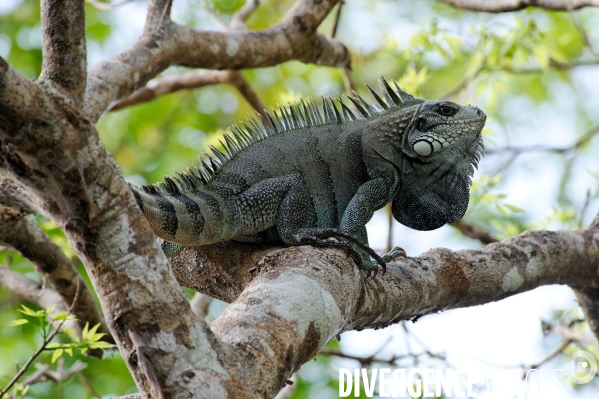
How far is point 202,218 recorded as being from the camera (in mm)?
4098

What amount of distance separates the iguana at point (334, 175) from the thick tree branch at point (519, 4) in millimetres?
1613

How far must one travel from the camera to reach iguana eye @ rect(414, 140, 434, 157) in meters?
4.95

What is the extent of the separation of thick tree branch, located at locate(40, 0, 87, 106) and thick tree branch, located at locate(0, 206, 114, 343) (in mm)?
2355

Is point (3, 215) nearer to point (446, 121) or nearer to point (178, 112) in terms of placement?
point (446, 121)

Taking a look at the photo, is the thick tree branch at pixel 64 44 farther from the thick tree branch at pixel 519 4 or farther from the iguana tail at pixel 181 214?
the thick tree branch at pixel 519 4

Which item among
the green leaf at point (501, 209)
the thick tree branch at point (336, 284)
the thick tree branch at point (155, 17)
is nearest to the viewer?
the thick tree branch at point (336, 284)

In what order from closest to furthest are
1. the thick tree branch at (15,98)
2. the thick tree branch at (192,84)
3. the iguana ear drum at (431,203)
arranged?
the thick tree branch at (15,98) < the iguana ear drum at (431,203) < the thick tree branch at (192,84)

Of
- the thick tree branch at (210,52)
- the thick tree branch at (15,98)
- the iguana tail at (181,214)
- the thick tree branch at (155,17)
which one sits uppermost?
the thick tree branch at (155,17)

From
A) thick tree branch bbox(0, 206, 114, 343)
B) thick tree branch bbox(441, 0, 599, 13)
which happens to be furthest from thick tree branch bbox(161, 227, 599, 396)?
thick tree branch bbox(441, 0, 599, 13)

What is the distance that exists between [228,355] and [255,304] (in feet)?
1.55

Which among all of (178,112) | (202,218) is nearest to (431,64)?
(178,112)

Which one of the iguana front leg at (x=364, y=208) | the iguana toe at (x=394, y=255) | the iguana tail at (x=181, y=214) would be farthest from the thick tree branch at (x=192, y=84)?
the iguana tail at (x=181, y=214)

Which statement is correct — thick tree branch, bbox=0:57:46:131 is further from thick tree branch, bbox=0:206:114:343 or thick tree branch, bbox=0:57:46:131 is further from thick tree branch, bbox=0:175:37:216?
thick tree branch, bbox=0:206:114:343

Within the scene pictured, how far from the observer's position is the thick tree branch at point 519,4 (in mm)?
5848
